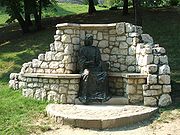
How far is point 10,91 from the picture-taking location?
11.9 m

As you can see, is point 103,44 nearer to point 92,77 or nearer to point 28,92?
point 92,77

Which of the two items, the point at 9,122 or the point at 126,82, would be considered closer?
the point at 9,122

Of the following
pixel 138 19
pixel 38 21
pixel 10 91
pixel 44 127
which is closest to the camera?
pixel 44 127

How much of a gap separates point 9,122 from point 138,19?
10.0 m

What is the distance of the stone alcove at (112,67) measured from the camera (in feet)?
32.6

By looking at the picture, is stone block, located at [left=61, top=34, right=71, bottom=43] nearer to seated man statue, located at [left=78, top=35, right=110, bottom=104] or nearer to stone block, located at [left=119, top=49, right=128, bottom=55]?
seated man statue, located at [left=78, top=35, right=110, bottom=104]

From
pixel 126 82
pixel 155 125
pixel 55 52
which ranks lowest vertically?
pixel 155 125

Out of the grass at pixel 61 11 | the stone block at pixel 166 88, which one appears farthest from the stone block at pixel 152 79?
the grass at pixel 61 11

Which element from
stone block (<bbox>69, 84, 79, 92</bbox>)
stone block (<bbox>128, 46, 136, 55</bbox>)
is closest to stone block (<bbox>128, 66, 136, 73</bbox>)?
stone block (<bbox>128, 46, 136, 55</bbox>)

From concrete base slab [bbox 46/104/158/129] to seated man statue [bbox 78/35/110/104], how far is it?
37 centimetres

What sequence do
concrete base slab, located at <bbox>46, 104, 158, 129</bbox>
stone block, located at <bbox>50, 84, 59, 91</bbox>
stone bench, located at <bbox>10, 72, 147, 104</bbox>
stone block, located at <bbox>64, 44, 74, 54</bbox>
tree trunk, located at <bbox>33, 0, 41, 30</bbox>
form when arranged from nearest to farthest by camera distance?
1. concrete base slab, located at <bbox>46, 104, 158, 129</bbox>
2. stone bench, located at <bbox>10, 72, 147, 104</bbox>
3. stone block, located at <bbox>50, 84, 59, 91</bbox>
4. stone block, located at <bbox>64, 44, 74, 54</bbox>
5. tree trunk, located at <bbox>33, 0, 41, 30</bbox>

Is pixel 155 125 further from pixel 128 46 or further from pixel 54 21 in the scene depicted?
pixel 54 21

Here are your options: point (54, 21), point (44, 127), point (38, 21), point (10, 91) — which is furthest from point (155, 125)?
point (54, 21)

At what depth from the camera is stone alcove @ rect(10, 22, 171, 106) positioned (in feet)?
32.6
